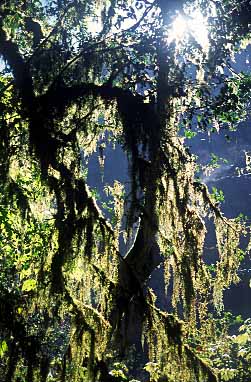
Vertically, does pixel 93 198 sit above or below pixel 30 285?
above

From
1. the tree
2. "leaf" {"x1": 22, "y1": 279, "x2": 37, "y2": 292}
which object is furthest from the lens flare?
"leaf" {"x1": 22, "y1": 279, "x2": 37, "y2": 292}

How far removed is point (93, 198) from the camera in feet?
18.4

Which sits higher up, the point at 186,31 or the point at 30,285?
the point at 186,31

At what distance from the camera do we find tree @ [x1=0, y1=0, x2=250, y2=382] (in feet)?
17.2

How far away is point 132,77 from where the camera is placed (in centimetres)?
580

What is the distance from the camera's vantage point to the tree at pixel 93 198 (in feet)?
17.2

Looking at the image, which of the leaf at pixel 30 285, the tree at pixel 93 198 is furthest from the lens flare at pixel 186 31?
the leaf at pixel 30 285

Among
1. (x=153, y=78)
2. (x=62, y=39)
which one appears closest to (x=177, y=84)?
(x=153, y=78)

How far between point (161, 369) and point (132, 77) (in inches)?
136

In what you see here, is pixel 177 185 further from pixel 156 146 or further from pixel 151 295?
pixel 151 295

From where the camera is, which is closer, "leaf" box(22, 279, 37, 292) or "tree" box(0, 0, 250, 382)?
"tree" box(0, 0, 250, 382)

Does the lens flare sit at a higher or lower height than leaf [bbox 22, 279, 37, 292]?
higher

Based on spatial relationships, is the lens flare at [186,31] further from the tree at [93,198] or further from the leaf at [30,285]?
the leaf at [30,285]

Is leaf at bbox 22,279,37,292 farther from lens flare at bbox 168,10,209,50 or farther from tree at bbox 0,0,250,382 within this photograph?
lens flare at bbox 168,10,209,50
